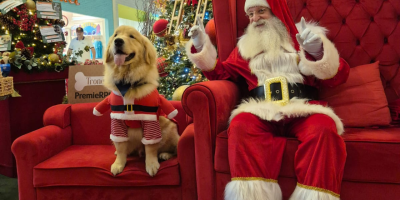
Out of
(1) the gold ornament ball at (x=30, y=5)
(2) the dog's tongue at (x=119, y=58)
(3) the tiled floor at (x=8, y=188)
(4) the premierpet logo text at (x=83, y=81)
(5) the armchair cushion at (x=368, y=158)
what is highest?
(1) the gold ornament ball at (x=30, y=5)

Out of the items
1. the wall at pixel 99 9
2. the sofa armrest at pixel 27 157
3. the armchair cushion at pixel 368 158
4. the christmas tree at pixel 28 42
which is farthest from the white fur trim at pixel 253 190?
the wall at pixel 99 9

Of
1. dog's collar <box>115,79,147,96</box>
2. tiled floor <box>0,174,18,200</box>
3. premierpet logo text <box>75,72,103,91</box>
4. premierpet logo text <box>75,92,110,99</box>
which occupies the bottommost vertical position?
tiled floor <box>0,174,18,200</box>

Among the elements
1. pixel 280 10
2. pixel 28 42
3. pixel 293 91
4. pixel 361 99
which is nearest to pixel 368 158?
pixel 293 91

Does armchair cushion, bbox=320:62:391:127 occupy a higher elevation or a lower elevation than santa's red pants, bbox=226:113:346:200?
higher

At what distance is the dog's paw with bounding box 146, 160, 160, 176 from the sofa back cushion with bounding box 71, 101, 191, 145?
0.59 metres

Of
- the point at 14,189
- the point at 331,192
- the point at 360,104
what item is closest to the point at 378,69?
the point at 360,104

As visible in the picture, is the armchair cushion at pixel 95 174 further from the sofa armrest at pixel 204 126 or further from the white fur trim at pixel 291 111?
the white fur trim at pixel 291 111

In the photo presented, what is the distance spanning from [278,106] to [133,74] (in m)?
0.84

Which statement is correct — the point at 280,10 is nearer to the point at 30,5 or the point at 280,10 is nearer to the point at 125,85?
the point at 125,85

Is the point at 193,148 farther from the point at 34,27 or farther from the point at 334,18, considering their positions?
the point at 34,27

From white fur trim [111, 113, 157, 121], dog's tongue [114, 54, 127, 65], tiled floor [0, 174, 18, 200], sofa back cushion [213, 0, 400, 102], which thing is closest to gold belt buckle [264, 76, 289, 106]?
sofa back cushion [213, 0, 400, 102]

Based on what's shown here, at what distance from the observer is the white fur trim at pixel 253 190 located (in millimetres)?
1144

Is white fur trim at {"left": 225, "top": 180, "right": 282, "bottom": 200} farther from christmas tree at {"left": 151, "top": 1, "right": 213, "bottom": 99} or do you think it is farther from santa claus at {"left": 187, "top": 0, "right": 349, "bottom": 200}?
christmas tree at {"left": 151, "top": 1, "right": 213, "bottom": 99}

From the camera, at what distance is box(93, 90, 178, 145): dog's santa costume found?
1.52m
